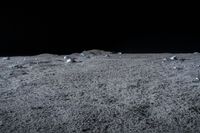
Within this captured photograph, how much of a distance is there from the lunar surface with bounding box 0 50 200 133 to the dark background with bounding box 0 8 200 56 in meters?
1.43

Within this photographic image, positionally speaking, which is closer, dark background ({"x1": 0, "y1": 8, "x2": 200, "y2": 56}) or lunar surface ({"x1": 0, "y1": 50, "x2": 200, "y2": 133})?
lunar surface ({"x1": 0, "y1": 50, "x2": 200, "y2": 133})

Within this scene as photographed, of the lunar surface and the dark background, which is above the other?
the dark background

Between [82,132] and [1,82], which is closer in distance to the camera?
[82,132]

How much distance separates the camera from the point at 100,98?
1.98 m

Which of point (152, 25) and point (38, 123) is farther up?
point (152, 25)

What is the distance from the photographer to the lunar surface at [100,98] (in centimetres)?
159

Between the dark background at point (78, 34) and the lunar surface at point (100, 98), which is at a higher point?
the dark background at point (78, 34)

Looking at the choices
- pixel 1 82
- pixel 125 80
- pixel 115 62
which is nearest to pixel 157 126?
pixel 125 80

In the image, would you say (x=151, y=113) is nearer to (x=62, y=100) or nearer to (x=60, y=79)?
(x=62, y=100)

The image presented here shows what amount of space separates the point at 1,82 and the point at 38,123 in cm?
85

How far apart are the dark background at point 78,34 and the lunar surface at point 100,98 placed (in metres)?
1.43

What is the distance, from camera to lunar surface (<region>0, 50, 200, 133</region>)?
1.59 meters

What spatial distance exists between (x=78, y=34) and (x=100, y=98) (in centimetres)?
266

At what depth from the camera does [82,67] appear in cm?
287
